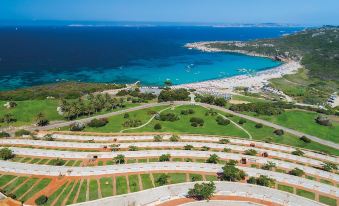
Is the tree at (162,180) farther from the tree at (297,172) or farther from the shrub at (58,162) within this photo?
the tree at (297,172)

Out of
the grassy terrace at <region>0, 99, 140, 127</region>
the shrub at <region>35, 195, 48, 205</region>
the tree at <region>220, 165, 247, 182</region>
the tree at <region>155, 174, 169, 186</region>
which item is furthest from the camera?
the grassy terrace at <region>0, 99, 140, 127</region>

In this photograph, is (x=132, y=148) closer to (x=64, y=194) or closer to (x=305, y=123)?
(x=64, y=194)

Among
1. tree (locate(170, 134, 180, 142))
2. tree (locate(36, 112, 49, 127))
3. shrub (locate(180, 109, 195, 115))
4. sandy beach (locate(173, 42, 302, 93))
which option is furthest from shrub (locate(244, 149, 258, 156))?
sandy beach (locate(173, 42, 302, 93))

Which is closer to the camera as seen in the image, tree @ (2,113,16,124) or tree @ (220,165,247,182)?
tree @ (220,165,247,182)

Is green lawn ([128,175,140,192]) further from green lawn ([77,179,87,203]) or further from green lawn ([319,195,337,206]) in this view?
green lawn ([319,195,337,206])

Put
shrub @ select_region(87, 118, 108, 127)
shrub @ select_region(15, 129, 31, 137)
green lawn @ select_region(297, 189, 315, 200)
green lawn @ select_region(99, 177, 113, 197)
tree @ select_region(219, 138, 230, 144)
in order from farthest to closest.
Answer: shrub @ select_region(87, 118, 108, 127) → shrub @ select_region(15, 129, 31, 137) → tree @ select_region(219, 138, 230, 144) → green lawn @ select_region(297, 189, 315, 200) → green lawn @ select_region(99, 177, 113, 197)

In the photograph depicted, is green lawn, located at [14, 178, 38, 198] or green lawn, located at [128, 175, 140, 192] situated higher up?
green lawn, located at [128, 175, 140, 192]

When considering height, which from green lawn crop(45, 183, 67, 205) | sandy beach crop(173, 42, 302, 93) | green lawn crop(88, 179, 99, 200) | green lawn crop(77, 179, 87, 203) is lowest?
sandy beach crop(173, 42, 302, 93)
